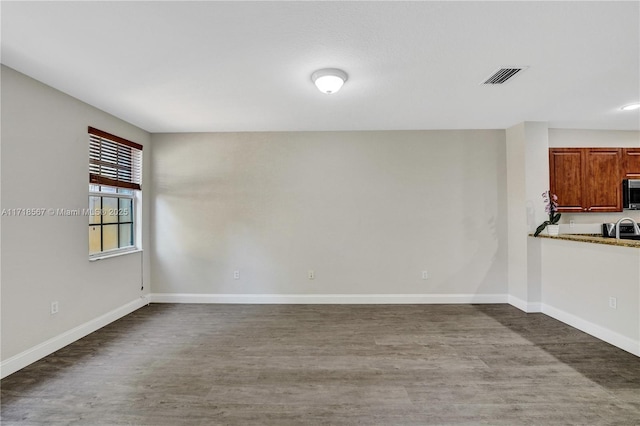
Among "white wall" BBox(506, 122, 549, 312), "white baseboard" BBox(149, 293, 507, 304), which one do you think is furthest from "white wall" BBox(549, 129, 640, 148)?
"white baseboard" BBox(149, 293, 507, 304)

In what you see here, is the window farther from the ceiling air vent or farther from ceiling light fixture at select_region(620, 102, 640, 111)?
ceiling light fixture at select_region(620, 102, 640, 111)

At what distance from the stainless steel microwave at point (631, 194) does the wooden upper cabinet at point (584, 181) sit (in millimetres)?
53

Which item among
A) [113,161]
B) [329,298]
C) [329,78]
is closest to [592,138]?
[329,78]

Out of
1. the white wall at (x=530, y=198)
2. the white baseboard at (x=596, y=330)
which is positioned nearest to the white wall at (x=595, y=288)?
the white baseboard at (x=596, y=330)

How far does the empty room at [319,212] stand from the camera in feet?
6.15

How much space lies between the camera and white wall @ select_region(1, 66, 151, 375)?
2326mm

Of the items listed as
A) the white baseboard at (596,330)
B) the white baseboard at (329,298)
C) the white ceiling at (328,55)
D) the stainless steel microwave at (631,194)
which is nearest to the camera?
the white ceiling at (328,55)

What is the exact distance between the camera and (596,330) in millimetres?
2973

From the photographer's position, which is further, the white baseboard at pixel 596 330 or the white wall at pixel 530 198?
the white wall at pixel 530 198

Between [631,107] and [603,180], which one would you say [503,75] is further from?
[603,180]

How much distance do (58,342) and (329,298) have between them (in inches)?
121

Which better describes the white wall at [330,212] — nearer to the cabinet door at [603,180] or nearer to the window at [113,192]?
the window at [113,192]

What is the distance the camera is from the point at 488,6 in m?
1.64

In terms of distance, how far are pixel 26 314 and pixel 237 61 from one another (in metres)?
2.86
